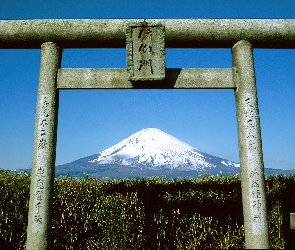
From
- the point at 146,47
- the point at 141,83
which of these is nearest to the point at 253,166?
the point at 141,83

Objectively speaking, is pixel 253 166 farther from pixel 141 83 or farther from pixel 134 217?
pixel 134 217

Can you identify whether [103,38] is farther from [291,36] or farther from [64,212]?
[64,212]

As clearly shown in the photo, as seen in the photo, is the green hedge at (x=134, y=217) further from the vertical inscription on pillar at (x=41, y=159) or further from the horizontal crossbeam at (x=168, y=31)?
the horizontal crossbeam at (x=168, y=31)

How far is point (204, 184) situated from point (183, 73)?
2.93 meters

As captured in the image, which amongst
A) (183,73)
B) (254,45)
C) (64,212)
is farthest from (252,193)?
(64,212)

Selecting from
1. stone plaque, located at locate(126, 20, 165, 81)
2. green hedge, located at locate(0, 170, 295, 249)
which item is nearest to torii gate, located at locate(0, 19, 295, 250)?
stone plaque, located at locate(126, 20, 165, 81)

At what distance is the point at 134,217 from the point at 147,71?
265 cm

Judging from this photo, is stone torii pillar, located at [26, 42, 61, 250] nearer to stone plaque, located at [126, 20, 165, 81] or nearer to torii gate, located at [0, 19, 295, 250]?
torii gate, located at [0, 19, 295, 250]

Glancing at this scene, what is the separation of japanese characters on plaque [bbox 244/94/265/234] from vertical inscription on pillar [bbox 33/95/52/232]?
233 centimetres

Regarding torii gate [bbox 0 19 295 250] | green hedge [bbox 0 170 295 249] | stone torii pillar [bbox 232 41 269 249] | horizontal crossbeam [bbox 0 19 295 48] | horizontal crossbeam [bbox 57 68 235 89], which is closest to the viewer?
stone torii pillar [bbox 232 41 269 249]

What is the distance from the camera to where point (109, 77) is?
3605 millimetres

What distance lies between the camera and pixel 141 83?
11.9 feet

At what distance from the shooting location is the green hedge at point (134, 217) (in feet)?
16.1

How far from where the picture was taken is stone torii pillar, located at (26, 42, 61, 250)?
11.1 ft
